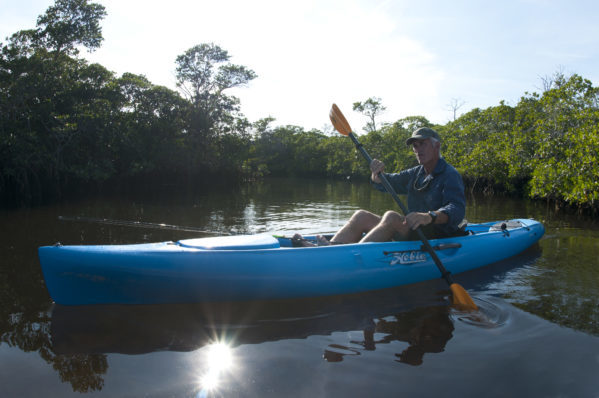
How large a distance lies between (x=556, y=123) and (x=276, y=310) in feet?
43.2

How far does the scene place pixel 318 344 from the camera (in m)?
2.74

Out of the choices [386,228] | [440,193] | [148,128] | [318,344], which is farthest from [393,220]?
[148,128]

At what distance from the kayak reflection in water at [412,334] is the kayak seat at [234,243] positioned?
1122 millimetres

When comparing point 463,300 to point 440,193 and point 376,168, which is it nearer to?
point 440,193

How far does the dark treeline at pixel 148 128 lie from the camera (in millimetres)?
11852

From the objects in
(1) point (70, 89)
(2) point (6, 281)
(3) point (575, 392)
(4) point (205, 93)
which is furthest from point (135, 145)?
(3) point (575, 392)

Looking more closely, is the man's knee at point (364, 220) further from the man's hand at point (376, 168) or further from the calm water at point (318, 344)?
the calm water at point (318, 344)

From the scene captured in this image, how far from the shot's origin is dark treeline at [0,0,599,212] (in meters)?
11.9

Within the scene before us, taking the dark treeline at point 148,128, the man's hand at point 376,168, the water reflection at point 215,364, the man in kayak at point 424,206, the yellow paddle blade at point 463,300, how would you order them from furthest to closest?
1. the dark treeline at point 148,128
2. the man's hand at point 376,168
3. the man in kayak at point 424,206
4. the yellow paddle blade at point 463,300
5. the water reflection at point 215,364

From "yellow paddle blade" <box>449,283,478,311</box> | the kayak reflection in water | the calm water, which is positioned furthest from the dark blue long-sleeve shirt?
the kayak reflection in water

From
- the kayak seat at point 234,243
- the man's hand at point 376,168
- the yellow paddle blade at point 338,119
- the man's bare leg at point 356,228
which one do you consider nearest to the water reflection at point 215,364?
the kayak seat at point 234,243

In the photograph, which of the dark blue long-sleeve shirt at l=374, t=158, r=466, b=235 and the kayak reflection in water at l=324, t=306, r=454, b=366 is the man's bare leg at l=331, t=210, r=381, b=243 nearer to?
the dark blue long-sleeve shirt at l=374, t=158, r=466, b=235

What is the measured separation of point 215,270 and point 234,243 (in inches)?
13.2

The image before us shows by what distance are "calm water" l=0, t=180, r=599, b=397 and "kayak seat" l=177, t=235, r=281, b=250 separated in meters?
0.57
